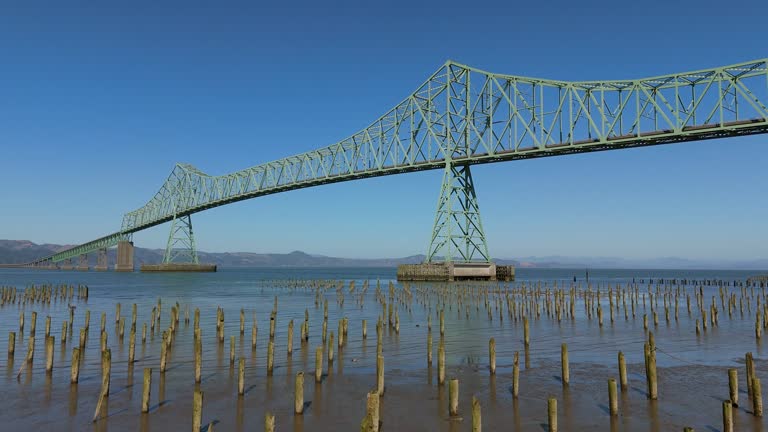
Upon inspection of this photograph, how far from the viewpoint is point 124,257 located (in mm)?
145125

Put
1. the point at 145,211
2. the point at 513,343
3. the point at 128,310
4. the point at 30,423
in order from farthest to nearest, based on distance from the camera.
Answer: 1. the point at 145,211
2. the point at 128,310
3. the point at 513,343
4. the point at 30,423

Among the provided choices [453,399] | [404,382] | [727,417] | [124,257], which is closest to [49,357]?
[404,382]

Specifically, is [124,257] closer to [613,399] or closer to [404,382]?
[404,382]

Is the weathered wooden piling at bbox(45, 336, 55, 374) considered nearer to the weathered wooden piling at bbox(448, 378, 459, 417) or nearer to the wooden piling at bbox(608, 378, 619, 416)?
the weathered wooden piling at bbox(448, 378, 459, 417)

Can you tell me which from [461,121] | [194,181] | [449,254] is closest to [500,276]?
[449,254]

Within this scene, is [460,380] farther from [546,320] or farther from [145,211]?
[145,211]

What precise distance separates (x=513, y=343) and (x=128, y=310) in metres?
26.8

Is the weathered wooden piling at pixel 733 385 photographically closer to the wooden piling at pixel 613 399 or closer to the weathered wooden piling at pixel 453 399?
the wooden piling at pixel 613 399

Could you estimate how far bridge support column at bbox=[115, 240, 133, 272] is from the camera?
14400 centimetres

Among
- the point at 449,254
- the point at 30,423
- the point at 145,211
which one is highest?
the point at 145,211

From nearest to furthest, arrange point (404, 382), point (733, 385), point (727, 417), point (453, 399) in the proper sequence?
1. point (727, 417)
2. point (453, 399)
3. point (733, 385)
4. point (404, 382)

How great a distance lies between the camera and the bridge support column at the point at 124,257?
14400 cm

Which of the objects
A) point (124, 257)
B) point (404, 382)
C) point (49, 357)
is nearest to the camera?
point (404, 382)

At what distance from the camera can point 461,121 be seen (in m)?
72.4
